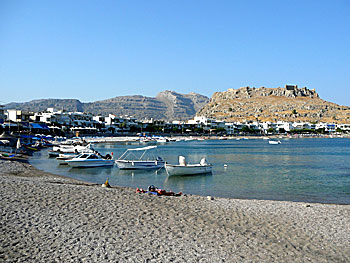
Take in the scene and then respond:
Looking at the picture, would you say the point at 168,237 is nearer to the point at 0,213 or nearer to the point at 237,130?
the point at 0,213

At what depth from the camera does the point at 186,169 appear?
30.2 meters

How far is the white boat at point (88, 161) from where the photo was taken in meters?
33.9

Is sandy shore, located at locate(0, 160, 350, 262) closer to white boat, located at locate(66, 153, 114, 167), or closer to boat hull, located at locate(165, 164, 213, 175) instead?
boat hull, located at locate(165, 164, 213, 175)

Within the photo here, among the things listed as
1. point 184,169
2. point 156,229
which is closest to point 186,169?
point 184,169

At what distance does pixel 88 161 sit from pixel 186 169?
410 inches

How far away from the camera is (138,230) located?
10875 millimetres

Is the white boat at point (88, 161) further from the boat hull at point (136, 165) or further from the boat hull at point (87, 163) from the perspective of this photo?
the boat hull at point (136, 165)

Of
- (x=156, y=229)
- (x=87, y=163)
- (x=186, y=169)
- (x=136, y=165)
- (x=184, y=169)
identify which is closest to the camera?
(x=156, y=229)

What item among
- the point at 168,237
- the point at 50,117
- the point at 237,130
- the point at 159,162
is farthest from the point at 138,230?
the point at 237,130

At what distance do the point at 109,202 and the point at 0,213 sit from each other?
13.7 feet

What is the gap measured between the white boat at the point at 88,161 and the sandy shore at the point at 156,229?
59.0 feet

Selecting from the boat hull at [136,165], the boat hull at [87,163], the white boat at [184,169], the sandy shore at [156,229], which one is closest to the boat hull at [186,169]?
the white boat at [184,169]

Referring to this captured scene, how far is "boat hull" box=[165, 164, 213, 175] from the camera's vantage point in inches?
1173

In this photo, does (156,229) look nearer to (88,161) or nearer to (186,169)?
(186,169)
